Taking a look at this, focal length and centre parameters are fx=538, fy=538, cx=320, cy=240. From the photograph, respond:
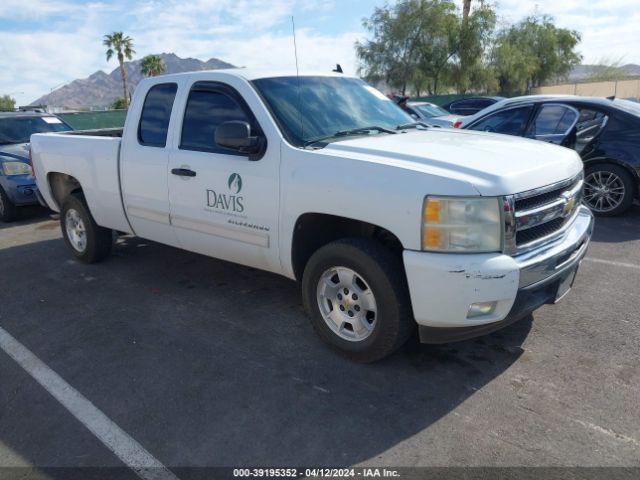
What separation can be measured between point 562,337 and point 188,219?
3.05m

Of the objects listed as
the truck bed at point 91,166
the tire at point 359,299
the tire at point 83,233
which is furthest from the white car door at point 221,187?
the tire at point 83,233

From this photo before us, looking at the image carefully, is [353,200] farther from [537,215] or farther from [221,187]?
[221,187]

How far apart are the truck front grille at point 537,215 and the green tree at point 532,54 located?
124ft

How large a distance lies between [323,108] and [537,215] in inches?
71.7

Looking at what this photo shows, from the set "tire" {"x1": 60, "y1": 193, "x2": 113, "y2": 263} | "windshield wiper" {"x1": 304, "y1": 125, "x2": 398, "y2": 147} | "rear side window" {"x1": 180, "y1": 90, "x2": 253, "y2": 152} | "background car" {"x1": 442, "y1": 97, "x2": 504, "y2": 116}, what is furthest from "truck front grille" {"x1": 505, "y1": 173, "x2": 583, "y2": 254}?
"background car" {"x1": 442, "y1": 97, "x2": 504, "y2": 116}

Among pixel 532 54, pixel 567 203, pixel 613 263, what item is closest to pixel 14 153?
pixel 567 203

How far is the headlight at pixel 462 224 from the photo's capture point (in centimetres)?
297

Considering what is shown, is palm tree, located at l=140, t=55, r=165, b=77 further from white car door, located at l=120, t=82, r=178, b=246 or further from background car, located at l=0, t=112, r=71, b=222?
Result: white car door, located at l=120, t=82, r=178, b=246

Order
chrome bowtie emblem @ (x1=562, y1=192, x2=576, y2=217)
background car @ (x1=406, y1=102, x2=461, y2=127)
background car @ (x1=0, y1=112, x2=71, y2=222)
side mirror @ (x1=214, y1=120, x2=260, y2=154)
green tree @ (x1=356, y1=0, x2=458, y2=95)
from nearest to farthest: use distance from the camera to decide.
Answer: chrome bowtie emblem @ (x1=562, y1=192, x2=576, y2=217) → side mirror @ (x1=214, y1=120, x2=260, y2=154) → background car @ (x1=0, y1=112, x2=71, y2=222) → background car @ (x1=406, y1=102, x2=461, y2=127) → green tree @ (x1=356, y1=0, x2=458, y2=95)

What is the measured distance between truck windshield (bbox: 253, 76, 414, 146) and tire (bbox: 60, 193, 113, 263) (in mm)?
2813

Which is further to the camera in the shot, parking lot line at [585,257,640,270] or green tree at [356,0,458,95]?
green tree at [356,0,458,95]

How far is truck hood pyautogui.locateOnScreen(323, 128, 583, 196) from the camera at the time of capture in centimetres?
304

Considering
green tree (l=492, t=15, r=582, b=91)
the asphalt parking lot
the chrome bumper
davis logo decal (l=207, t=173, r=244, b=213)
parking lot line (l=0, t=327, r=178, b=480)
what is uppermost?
green tree (l=492, t=15, r=582, b=91)

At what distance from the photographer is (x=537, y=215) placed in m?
3.23
